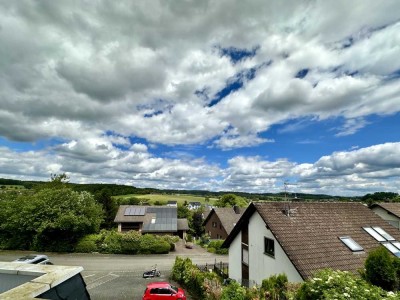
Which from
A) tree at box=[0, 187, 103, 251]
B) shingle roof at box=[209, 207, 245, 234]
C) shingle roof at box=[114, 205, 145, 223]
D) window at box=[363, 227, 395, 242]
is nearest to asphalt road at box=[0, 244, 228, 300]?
tree at box=[0, 187, 103, 251]

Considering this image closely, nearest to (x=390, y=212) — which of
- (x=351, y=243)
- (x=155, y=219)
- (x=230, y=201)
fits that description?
(x=351, y=243)

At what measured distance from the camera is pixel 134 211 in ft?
211

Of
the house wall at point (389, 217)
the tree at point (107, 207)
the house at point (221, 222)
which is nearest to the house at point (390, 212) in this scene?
the house wall at point (389, 217)

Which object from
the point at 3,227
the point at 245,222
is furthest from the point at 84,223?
the point at 245,222

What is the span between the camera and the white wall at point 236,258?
76.9 ft

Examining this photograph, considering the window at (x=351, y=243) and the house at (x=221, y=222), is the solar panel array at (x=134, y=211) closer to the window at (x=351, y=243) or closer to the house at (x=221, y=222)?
the house at (x=221, y=222)

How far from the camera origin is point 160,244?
139 ft

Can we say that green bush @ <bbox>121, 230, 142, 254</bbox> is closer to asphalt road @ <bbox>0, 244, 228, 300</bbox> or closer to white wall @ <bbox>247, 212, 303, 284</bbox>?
asphalt road @ <bbox>0, 244, 228, 300</bbox>

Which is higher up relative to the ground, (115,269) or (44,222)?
(44,222)

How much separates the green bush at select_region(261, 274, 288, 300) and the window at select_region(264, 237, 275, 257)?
19.1 feet

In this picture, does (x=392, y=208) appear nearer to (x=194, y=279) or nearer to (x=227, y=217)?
(x=194, y=279)

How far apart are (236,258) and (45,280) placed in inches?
897

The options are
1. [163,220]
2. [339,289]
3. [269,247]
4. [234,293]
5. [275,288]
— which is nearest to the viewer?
[339,289]

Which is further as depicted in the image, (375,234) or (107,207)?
(107,207)
